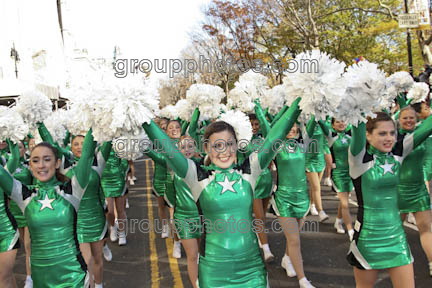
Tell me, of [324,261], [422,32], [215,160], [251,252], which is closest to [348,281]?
[324,261]

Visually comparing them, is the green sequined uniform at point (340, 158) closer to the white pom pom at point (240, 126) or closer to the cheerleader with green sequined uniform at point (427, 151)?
the cheerleader with green sequined uniform at point (427, 151)

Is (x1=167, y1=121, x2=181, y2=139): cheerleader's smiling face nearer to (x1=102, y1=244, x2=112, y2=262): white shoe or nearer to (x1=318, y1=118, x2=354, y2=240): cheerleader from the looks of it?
(x1=102, y1=244, x2=112, y2=262): white shoe

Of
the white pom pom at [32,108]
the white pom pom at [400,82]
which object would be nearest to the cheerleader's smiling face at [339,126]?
the white pom pom at [400,82]

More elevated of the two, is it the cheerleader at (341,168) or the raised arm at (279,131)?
the raised arm at (279,131)

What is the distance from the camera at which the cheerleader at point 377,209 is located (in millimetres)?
2812

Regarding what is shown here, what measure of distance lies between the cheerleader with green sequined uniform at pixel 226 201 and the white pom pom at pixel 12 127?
2655 millimetres

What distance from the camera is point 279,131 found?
8.32ft

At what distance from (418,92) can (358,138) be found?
3514mm

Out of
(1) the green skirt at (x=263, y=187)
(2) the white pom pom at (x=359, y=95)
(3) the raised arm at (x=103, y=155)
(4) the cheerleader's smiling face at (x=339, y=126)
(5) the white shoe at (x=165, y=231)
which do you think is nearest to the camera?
(2) the white pom pom at (x=359, y=95)

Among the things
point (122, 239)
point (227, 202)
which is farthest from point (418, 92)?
point (122, 239)

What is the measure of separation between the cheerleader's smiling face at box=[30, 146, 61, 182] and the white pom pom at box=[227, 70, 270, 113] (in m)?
2.75

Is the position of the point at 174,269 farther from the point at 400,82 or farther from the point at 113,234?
the point at 400,82

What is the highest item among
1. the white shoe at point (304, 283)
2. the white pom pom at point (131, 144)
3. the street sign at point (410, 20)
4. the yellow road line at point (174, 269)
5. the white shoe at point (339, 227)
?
the street sign at point (410, 20)

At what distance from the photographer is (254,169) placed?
264 centimetres
